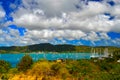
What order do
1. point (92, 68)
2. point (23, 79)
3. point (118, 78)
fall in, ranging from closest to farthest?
point (118, 78) < point (23, 79) < point (92, 68)

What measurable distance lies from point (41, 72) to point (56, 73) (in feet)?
16.7

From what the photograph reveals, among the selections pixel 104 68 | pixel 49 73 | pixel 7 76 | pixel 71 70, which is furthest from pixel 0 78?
pixel 104 68

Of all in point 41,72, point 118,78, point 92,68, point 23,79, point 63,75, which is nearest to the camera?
point 118,78

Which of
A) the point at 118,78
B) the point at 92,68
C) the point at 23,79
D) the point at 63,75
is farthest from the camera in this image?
the point at 92,68

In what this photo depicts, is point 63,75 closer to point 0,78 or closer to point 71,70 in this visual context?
point 71,70

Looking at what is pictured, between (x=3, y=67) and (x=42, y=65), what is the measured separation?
1482cm

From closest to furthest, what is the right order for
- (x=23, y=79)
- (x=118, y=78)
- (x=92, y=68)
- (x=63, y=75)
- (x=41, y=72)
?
(x=118, y=78)
(x=23, y=79)
(x=63, y=75)
(x=41, y=72)
(x=92, y=68)

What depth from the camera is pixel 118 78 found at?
62.6m

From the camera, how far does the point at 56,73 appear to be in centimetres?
8706

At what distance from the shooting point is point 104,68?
10212cm

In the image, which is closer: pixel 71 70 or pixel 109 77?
pixel 109 77

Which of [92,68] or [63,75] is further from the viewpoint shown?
[92,68]

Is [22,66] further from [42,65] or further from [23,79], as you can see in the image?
[23,79]

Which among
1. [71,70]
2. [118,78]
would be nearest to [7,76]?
[71,70]
